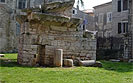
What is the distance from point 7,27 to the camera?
24.0 meters

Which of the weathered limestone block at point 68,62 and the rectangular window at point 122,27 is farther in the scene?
the rectangular window at point 122,27

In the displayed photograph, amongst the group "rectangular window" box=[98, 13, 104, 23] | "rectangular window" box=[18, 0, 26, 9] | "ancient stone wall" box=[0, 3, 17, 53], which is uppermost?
"rectangular window" box=[18, 0, 26, 9]

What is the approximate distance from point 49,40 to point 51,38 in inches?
6.0

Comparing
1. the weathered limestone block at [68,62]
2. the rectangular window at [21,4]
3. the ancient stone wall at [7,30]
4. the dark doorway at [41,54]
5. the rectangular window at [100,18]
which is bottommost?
the weathered limestone block at [68,62]

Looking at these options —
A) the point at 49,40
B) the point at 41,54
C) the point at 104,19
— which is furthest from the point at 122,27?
the point at 41,54

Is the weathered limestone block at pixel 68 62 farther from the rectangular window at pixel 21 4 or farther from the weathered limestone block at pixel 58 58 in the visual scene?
the rectangular window at pixel 21 4

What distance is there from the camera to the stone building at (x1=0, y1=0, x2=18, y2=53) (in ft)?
76.5

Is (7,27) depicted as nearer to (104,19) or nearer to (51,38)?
(51,38)

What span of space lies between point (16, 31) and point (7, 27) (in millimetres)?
1353

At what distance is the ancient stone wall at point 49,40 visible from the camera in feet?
32.1

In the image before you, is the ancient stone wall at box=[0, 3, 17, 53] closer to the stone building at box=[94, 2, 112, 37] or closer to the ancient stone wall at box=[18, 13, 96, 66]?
the ancient stone wall at box=[18, 13, 96, 66]

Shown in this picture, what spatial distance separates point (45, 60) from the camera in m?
10.1

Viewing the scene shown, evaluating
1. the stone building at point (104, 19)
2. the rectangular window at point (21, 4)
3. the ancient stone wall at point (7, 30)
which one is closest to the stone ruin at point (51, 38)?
the ancient stone wall at point (7, 30)

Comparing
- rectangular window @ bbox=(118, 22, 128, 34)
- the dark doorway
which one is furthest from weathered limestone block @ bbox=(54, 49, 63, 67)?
rectangular window @ bbox=(118, 22, 128, 34)
